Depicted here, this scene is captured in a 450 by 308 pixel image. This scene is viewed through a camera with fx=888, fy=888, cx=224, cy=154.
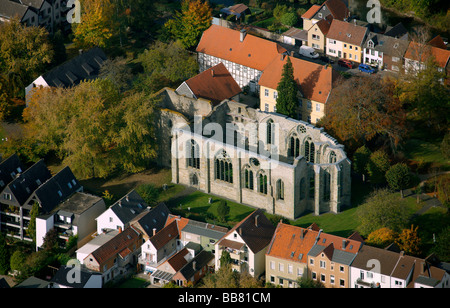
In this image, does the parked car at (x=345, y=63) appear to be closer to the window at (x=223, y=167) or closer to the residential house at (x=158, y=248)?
the window at (x=223, y=167)

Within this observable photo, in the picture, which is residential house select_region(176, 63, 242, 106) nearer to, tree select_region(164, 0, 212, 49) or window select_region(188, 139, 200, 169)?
window select_region(188, 139, 200, 169)

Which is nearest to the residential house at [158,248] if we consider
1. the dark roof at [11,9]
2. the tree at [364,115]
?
the tree at [364,115]

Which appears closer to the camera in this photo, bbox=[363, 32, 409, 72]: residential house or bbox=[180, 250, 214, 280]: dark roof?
bbox=[180, 250, 214, 280]: dark roof

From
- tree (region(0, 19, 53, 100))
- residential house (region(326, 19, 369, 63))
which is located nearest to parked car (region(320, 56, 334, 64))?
residential house (region(326, 19, 369, 63))

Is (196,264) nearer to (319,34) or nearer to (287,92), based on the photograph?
(287,92)

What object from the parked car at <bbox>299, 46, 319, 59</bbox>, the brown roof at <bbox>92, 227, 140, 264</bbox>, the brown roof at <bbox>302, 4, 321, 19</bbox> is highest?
the brown roof at <bbox>302, 4, 321, 19</bbox>

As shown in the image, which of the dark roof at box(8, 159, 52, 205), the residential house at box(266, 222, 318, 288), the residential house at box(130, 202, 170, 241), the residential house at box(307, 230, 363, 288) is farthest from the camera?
the dark roof at box(8, 159, 52, 205)

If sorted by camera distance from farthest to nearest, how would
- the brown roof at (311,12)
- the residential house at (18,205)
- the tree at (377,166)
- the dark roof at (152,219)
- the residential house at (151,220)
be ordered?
the brown roof at (311,12)
the tree at (377,166)
the residential house at (18,205)
the dark roof at (152,219)
the residential house at (151,220)
